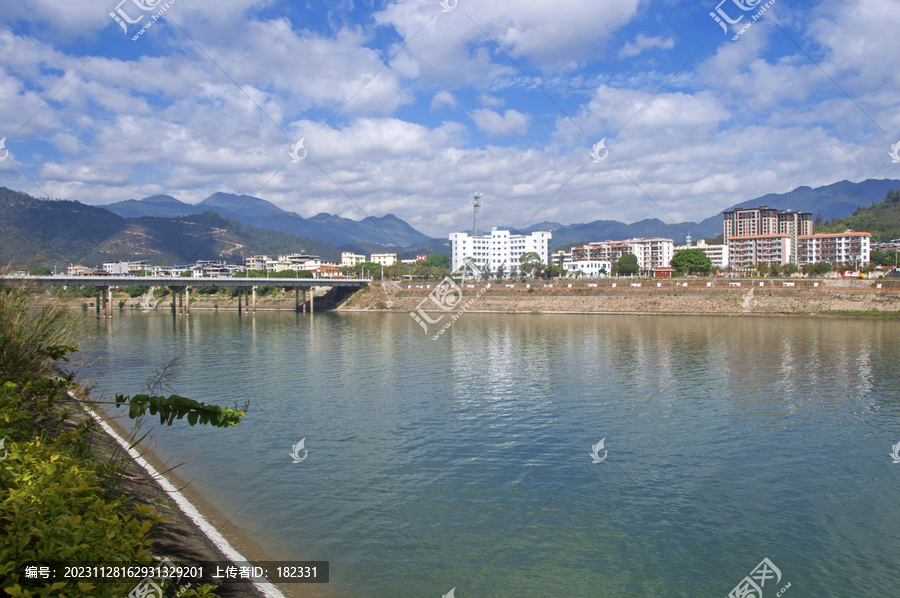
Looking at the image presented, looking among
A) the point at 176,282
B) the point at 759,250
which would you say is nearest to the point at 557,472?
the point at 176,282

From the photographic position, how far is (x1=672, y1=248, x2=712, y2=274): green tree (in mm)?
95875

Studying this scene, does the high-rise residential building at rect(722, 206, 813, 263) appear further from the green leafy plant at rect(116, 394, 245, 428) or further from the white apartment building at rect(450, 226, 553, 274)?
the green leafy plant at rect(116, 394, 245, 428)

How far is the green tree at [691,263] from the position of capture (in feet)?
315

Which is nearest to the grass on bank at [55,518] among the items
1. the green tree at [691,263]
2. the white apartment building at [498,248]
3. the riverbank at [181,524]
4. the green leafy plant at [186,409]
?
the riverbank at [181,524]

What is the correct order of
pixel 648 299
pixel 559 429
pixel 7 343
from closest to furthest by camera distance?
1. pixel 7 343
2. pixel 559 429
3. pixel 648 299

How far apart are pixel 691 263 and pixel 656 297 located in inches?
1521

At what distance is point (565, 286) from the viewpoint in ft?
233

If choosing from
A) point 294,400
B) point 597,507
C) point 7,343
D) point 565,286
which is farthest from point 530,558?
point 565,286

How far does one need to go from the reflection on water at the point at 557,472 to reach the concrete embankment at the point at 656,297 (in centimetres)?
3618

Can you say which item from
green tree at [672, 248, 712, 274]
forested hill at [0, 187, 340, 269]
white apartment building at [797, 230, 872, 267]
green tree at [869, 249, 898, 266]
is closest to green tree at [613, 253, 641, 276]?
green tree at [672, 248, 712, 274]

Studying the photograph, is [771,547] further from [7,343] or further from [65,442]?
[7,343]

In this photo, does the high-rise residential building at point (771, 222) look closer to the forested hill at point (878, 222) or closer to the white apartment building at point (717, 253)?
the forested hill at point (878, 222)

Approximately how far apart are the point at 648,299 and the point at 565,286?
11.5m

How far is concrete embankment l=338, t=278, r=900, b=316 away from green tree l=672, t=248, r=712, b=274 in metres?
29.6
